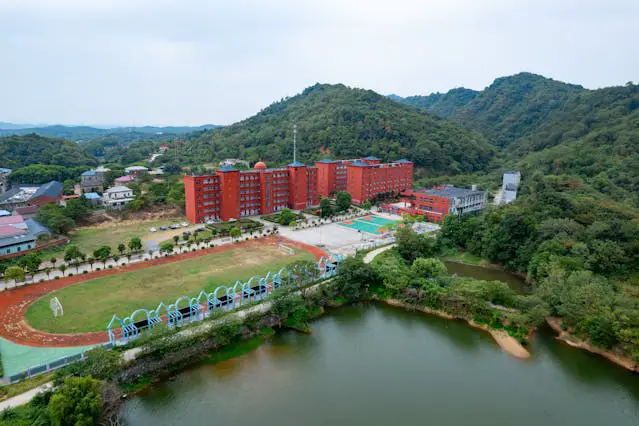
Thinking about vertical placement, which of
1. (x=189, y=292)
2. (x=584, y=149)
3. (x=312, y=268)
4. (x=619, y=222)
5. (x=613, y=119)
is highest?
(x=613, y=119)

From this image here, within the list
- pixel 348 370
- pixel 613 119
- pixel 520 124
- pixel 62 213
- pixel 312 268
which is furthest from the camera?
pixel 520 124

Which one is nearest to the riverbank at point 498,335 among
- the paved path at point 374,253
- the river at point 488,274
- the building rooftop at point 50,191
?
the paved path at point 374,253

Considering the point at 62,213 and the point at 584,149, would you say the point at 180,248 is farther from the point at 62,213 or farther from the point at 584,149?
the point at 584,149

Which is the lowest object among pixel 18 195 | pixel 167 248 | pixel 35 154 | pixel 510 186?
pixel 167 248

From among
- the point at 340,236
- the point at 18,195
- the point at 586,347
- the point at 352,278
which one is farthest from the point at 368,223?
the point at 18,195

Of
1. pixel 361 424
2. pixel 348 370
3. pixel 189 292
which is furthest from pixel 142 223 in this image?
pixel 361 424

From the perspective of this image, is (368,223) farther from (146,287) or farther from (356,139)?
(356,139)
